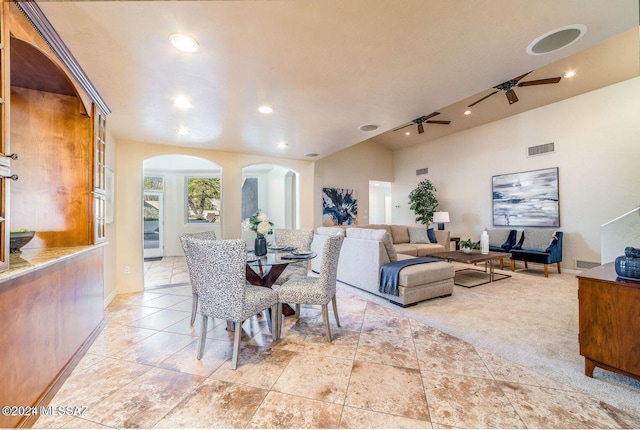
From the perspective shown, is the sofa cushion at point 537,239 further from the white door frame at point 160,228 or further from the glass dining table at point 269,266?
the white door frame at point 160,228

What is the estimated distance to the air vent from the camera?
5.30 meters

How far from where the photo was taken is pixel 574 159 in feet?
16.5

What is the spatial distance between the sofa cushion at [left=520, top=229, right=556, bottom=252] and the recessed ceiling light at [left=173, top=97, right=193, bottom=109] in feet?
20.9

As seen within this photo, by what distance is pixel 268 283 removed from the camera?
286 cm

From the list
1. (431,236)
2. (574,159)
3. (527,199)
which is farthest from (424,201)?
(574,159)

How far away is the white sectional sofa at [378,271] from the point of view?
336 centimetres

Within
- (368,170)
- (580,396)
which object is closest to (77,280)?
(580,396)

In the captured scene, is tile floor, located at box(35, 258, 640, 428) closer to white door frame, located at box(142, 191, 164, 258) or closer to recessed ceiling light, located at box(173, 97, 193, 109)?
recessed ceiling light, located at box(173, 97, 193, 109)

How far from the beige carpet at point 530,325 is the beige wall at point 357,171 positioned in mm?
4087

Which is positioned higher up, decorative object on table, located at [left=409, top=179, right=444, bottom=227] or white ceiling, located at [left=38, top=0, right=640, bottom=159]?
white ceiling, located at [left=38, top=0, right=640, bottom=159]

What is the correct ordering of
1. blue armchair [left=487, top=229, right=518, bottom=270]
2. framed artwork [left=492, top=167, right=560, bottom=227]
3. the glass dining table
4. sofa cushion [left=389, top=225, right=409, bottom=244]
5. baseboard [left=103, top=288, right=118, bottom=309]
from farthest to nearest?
1. sofa cushion [left=389, top=225, right=409, bottom=244]
2. blue armchair [left=487, top=229, right=518, bottom=270]
3. framed artwork [left=492, top=167, right=560, bottom=227]
4. baseboard [left=103, top=288, right=118, bottom=309]
5. the glass dining table

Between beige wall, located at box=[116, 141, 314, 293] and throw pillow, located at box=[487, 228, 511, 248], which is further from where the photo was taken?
throw pillow, located at box=[487, 228, 511, 248]

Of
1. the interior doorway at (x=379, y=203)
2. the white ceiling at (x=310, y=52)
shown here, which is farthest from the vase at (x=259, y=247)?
the interior doorway at (x=379, y=203)

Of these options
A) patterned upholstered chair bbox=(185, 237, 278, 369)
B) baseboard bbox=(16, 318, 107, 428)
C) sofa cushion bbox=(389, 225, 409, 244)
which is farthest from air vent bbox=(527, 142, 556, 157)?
baseboard bbox=(16, 318, 107, 428)
